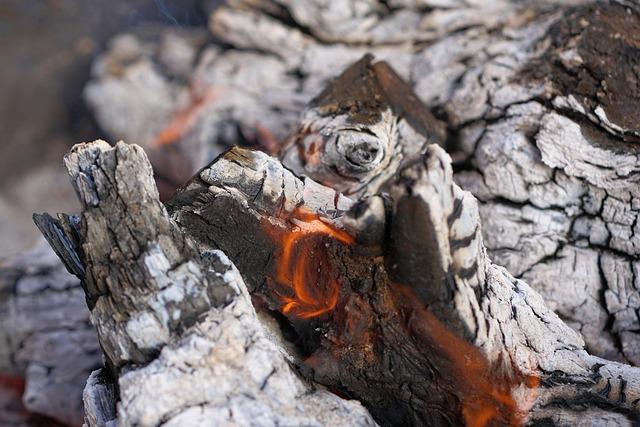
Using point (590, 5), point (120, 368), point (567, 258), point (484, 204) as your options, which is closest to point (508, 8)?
point (590, 5)

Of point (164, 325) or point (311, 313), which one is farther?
point (311, 313)

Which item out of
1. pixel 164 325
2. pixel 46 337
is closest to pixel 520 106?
pixel 164 325

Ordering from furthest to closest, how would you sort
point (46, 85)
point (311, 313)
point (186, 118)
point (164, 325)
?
point (46, 85), point (186, 118), point (311, 313), point (164, 325)

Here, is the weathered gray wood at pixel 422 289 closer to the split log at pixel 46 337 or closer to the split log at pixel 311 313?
the split log at pixel 311 313

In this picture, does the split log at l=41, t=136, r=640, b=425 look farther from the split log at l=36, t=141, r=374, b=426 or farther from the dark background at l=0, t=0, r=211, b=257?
the dark background at l=0, t=0, r=211, b=257

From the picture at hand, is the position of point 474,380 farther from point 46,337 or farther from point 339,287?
point 46,337

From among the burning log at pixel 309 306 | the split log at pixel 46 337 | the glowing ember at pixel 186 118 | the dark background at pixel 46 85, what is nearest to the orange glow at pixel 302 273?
the burning log at pixel 309 306
